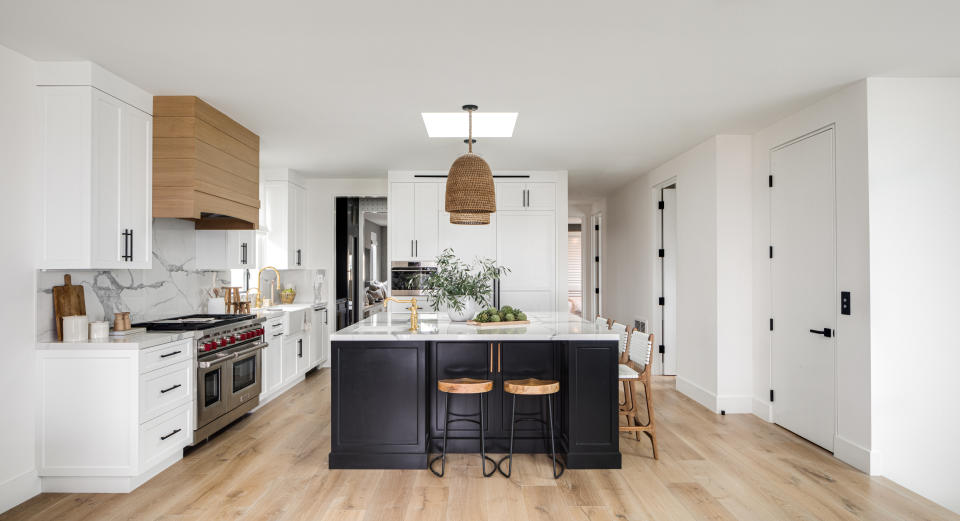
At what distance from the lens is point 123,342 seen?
305cm

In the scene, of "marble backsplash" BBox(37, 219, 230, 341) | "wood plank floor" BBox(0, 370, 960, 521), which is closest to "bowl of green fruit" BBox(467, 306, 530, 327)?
"wood plank floor" BBox(0, 370, 960, 521)

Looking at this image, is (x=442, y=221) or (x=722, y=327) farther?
(x=442, y=221)

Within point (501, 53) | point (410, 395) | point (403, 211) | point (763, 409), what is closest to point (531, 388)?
point (410, 395)

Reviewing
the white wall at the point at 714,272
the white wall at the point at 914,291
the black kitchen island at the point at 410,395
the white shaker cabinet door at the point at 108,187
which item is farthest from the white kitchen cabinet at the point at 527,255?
the white shaker cabinet door at the point at 108,187

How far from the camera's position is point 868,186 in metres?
3.25

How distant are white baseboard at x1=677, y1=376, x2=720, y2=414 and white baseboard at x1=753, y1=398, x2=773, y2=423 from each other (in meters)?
0.33

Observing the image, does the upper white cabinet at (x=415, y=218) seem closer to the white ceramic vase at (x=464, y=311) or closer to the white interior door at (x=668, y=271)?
the white ceramic vase at (x=464, y=311)

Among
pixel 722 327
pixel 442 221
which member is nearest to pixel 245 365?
pixel 442 221

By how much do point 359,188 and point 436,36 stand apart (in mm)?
4274

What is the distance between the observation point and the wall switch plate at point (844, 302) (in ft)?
11.2

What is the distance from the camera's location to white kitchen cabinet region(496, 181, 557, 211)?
245 inches

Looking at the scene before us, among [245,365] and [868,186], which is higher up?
[868,186]

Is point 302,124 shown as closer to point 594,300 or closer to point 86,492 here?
point 86,492

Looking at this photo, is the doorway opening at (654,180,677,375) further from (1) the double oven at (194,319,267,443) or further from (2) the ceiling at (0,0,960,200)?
(1) the double oven at (194,319,267,443)
